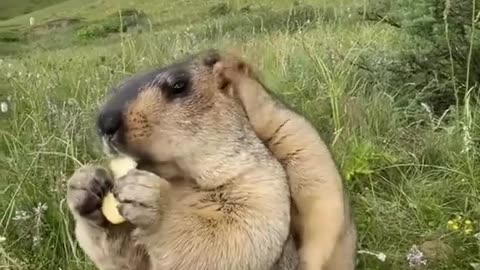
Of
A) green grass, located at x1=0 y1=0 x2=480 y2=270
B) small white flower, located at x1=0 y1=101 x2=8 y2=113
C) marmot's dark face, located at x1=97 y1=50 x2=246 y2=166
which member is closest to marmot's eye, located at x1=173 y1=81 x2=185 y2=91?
marmot's dark face, located at x1=97 y1=50 x2=246 y2=166

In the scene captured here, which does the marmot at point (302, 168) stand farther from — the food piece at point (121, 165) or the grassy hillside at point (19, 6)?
the grassy hillside at point (19, 6)

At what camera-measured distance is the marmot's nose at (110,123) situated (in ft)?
5.69

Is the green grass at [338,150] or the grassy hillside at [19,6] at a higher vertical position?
the green grass at [338,150]

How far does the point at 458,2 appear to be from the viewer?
568 centimetres

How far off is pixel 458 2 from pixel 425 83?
19.4 inches

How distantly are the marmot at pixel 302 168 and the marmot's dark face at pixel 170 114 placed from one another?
3 cm

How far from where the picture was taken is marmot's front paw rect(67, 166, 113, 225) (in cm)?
178

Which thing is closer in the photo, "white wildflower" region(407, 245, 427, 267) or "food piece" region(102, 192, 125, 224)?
"food piece" region(102, 192, 125, 224)

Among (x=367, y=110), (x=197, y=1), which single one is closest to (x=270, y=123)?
(x=367, y=110)

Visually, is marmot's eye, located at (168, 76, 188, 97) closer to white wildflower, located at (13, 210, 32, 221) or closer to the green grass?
the green grass

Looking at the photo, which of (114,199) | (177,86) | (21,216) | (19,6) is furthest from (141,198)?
(19,6)

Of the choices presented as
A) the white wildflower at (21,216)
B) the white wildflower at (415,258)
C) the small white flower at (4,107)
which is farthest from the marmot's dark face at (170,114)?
the small white flower at (4,107)

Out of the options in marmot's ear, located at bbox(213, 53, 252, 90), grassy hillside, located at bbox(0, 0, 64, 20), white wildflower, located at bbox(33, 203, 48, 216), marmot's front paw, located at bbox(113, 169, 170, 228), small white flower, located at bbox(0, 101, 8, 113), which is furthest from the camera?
grassy hillside, located at bbox(0, 0, 64, 20)

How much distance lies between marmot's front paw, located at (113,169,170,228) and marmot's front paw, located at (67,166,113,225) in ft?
0.23
